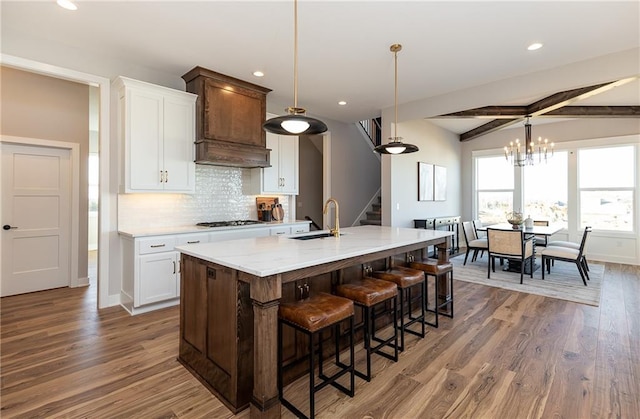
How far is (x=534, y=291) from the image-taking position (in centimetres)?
433

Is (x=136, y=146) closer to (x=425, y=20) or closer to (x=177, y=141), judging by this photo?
(x=177, y=141)

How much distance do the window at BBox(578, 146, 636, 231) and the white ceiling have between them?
12.3ft

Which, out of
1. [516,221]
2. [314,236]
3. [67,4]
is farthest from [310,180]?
[67,4]

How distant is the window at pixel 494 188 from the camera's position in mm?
7648

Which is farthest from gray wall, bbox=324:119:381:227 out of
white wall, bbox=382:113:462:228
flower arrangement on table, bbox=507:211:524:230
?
flower arrangement on table, bbox=507:211:524:230

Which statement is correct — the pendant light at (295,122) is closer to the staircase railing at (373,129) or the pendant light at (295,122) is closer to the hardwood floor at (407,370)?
the hardwood floor at (407,370)

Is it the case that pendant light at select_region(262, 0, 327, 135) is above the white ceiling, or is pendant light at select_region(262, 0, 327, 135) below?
below

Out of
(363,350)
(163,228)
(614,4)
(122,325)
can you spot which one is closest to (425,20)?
(614,4)

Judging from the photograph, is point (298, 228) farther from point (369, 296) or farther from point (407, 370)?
point (407, 370)

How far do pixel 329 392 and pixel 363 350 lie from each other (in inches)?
25.8

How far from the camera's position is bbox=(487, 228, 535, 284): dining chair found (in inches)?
187

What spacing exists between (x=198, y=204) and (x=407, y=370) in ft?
11.2

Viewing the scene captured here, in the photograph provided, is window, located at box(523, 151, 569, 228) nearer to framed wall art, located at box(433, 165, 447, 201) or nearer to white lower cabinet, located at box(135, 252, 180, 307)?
framed wall art, located at box(433, 165, 447, 201)

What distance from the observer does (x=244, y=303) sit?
1.97m
